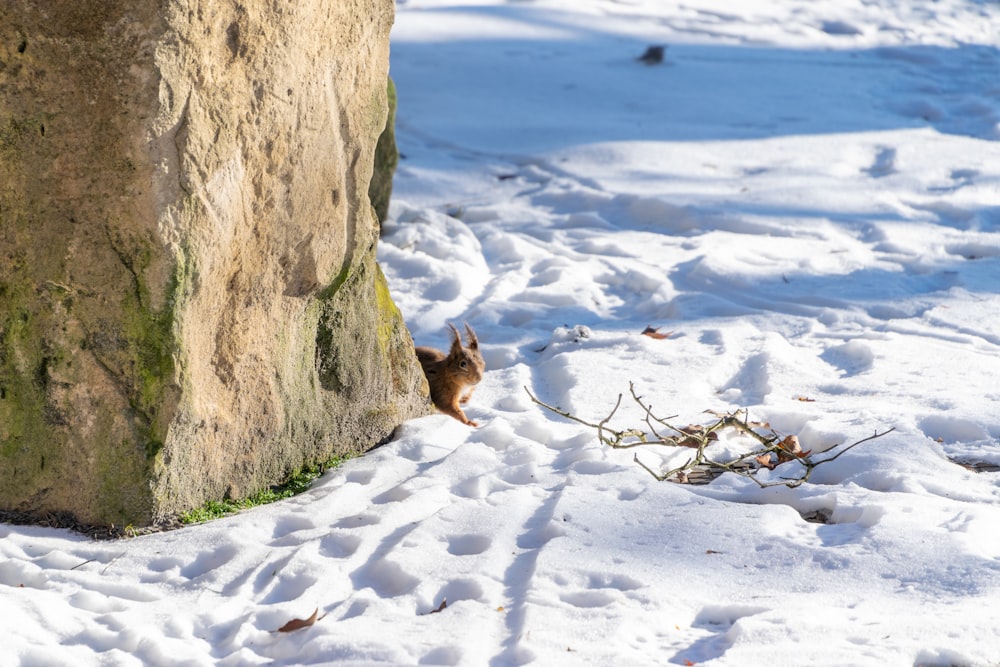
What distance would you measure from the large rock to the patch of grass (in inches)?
1.3

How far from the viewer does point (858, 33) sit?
1325 centimetres

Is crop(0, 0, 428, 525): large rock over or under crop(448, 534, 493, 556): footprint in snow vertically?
over

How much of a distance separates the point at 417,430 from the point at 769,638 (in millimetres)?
1807

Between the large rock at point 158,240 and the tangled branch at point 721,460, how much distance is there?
0.97 m

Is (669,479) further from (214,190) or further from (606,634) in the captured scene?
(214,190)

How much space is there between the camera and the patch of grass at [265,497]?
10.7 ft

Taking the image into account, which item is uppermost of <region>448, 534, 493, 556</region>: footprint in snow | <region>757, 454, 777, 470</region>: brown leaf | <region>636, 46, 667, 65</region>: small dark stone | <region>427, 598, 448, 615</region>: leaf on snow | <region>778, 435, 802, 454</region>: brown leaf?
<region>636, 46, 667, 65</region>: small dark stone

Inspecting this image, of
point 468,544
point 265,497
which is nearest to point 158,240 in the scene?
point 265,497

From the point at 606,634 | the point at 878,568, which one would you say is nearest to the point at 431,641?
the point at 606,634

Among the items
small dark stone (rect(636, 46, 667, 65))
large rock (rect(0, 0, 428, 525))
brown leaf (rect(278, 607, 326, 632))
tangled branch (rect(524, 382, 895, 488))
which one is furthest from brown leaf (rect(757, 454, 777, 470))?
small dark stone (rect(636, 46, 667, 65))

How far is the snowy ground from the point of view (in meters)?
2.66

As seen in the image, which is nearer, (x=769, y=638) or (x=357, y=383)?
(x=769, y=638)

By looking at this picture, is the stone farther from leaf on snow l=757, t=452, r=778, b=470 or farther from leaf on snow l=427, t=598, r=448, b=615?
leaf on snow l=427, t=598, r=448, b=615

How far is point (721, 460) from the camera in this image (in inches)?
154
